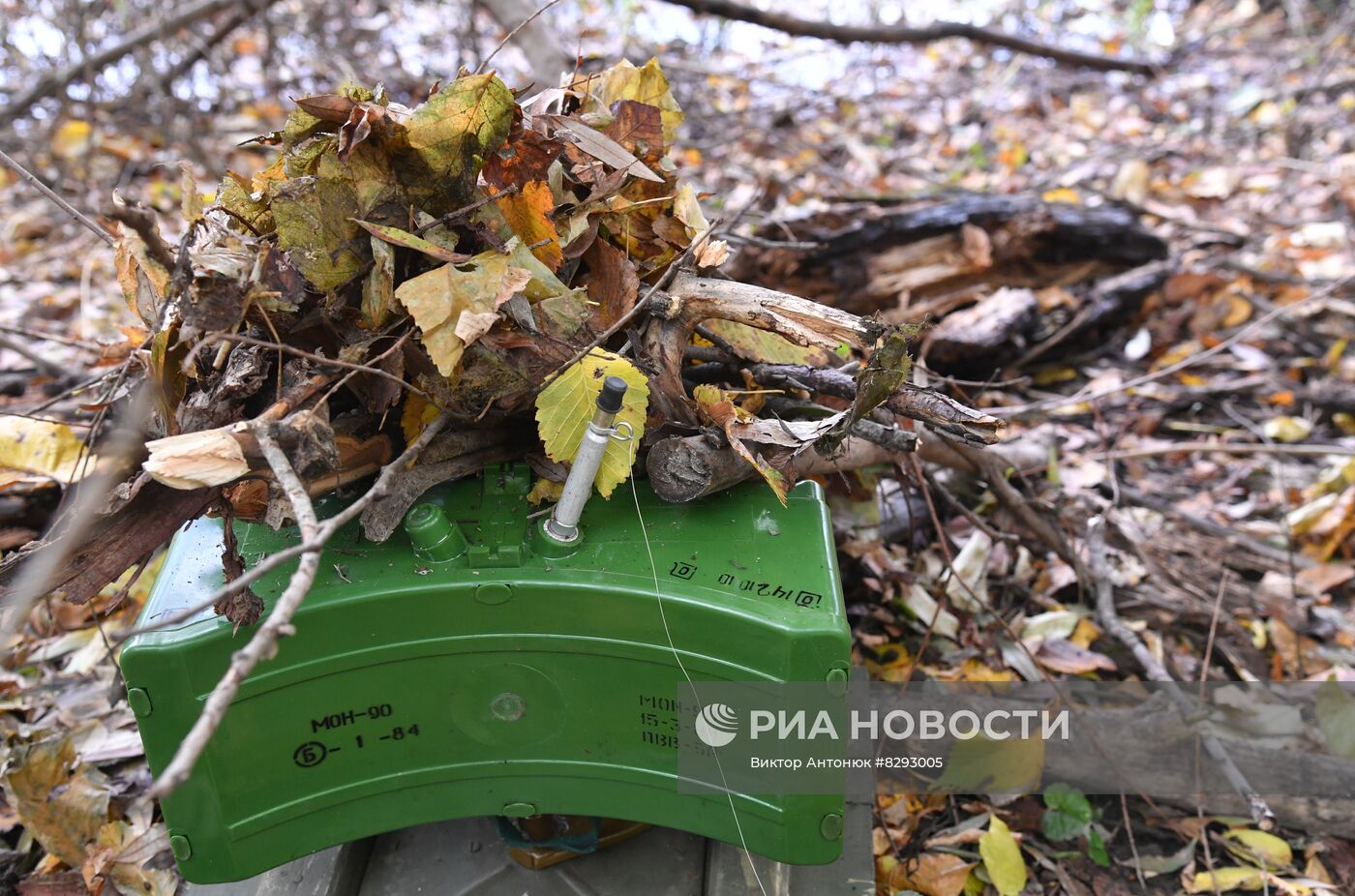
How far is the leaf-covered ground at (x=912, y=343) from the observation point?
4.94ft

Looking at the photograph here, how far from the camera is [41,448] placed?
6.02ft

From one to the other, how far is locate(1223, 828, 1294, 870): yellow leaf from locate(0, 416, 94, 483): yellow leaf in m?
2.41

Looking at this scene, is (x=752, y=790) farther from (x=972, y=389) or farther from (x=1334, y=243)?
(x=1334, y=243)

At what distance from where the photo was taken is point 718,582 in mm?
1456

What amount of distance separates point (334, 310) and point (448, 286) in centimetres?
22

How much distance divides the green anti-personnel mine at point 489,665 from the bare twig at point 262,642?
0.92 feet

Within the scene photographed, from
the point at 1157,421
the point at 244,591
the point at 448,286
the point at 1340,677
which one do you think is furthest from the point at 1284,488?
the point at 244,591

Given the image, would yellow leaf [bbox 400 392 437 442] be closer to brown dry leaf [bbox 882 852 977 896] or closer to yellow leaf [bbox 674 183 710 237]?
yellow leaf [bbox 674 183 710 237]

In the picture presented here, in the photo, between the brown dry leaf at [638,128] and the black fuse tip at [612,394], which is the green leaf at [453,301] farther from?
the brown dry leaf at [638,128]

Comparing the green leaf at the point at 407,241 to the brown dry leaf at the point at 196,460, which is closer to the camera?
the brown dry leaf at the point at 196,460

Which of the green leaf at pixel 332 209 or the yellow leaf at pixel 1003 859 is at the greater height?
the green leaf at pixel 332 209

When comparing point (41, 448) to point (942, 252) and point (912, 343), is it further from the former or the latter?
point (942, 252)

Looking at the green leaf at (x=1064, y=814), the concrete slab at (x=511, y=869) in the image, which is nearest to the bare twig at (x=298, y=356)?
the concrete slab at (x=511, y=869)

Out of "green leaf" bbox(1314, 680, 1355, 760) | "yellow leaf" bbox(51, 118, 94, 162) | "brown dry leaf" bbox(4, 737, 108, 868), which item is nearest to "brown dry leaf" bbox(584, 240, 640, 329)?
"brown dry leaf" bbox(4, 737, 108, 868)
